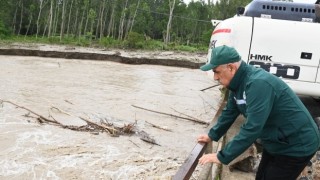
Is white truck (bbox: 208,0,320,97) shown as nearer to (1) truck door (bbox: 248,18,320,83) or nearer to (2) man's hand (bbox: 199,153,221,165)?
(1) truck door (bbox: 248,18,320,83)

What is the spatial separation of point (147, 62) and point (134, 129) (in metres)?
14.7

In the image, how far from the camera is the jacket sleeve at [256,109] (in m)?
2.40

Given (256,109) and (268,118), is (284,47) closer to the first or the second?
(268,118)

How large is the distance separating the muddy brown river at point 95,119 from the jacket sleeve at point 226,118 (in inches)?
115

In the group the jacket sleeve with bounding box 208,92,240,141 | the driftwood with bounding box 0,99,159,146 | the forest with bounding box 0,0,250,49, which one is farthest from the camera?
the forest with bounding box 0,0,250,49

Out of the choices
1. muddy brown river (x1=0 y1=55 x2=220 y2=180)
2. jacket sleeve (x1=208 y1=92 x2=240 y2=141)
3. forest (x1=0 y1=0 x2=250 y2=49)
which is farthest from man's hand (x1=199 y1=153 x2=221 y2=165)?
forest (x1=0 y1=0 x2=250 y2=49)

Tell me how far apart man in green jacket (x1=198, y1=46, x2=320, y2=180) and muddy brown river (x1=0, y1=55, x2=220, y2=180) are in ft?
10.8

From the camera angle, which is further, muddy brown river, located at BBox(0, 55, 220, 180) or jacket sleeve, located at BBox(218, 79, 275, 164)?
muddy brown river, located at BBox(0, 55, 220, 180)

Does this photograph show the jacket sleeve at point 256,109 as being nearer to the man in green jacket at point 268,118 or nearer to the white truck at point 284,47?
the man in green jacket at point 268,118

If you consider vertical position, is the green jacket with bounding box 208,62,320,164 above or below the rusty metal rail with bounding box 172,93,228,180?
above

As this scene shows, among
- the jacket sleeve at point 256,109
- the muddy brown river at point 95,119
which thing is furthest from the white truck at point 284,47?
the jacket sleeve at point 256,109

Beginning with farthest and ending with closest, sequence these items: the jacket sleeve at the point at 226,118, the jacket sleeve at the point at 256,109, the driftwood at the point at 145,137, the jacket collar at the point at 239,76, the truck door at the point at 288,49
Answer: the driftwood at the point at 145,137 → the truck door at the point at 288,49 → the jacket sleeve at the point at 226,118 → the jacket collar at the point at 239,76 → the jacket sleeve at the point at 256,109

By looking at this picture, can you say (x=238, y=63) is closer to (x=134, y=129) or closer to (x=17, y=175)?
(x=17, y=175)

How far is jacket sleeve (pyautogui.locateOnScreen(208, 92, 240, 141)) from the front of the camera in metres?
2.97
